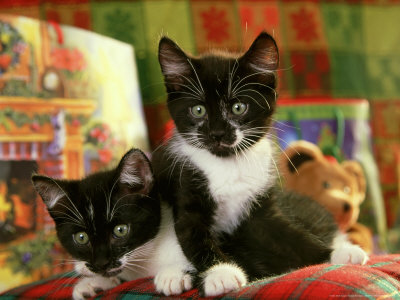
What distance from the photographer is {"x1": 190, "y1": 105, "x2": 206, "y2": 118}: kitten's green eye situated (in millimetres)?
1233

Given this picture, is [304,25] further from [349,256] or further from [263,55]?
[349,256]

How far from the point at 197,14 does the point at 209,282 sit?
4.87ft

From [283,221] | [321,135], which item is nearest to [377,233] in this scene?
[321,135]

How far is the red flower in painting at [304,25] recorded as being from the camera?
2367mm

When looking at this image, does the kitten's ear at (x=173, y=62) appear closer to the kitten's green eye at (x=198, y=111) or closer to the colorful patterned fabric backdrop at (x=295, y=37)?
the kitten's green eye at (x=198, y=111)

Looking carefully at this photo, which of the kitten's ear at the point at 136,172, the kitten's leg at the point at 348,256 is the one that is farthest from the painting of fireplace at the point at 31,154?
the kitten's leg at the point at 348,256

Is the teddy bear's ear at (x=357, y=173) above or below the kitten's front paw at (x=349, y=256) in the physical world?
above

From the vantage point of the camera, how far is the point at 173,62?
1277mm

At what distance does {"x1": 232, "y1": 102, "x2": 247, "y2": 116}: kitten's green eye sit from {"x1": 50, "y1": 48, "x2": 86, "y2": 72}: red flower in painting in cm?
73

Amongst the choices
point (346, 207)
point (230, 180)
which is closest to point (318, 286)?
point (230, 180)

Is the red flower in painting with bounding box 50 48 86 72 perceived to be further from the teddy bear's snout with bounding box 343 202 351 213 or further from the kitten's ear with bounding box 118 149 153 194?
the teddy bear's snout with bounding box 343 202 351 213

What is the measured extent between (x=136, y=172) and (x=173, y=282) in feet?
0.99

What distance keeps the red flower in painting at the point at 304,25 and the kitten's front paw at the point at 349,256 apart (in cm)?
135

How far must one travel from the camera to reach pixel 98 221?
3.88 feet
